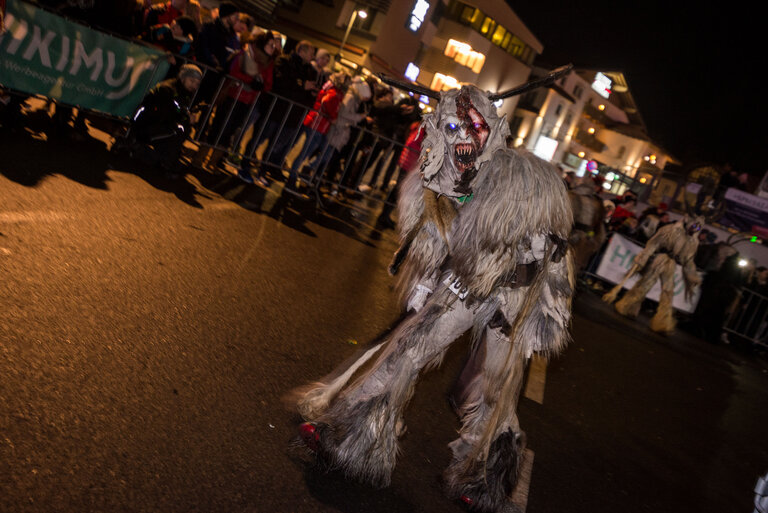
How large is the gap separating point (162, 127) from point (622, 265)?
9929 millimetres

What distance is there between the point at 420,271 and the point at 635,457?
115 inches

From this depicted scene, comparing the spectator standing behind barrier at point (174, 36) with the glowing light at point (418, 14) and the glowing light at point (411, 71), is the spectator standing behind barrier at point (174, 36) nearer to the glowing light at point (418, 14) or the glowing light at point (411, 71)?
the glowing light at point (418, 14)

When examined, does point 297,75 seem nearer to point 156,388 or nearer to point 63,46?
point 63,46

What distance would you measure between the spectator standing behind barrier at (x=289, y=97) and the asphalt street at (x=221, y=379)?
1.92 metres

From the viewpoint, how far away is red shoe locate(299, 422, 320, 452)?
3.07 metres

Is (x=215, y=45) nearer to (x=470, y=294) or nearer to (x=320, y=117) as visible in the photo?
(x=320, y=117)

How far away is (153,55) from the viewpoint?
27.3 ft

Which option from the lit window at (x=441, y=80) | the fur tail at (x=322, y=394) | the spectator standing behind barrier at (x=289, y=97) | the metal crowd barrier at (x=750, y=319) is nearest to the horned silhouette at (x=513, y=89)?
the fur tail at (x=322, y=394)

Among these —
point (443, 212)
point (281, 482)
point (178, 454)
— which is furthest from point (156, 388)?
point (443, 212)

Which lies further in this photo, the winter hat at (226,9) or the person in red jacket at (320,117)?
the person in red jacket at (320,117)

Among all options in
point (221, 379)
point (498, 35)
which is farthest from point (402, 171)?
point (498, 35)

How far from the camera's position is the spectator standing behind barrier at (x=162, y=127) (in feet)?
26.3

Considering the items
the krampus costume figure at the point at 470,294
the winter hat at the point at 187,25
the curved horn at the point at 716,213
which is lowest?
the krampus costume figure at the point at 470,294

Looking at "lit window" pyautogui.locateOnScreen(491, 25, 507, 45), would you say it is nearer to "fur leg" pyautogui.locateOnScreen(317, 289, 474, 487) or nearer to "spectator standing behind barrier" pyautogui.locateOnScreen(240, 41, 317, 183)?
"spectator standing behind barrier" pyautogui.locateOnScreen(240, 41, 317, 183)
